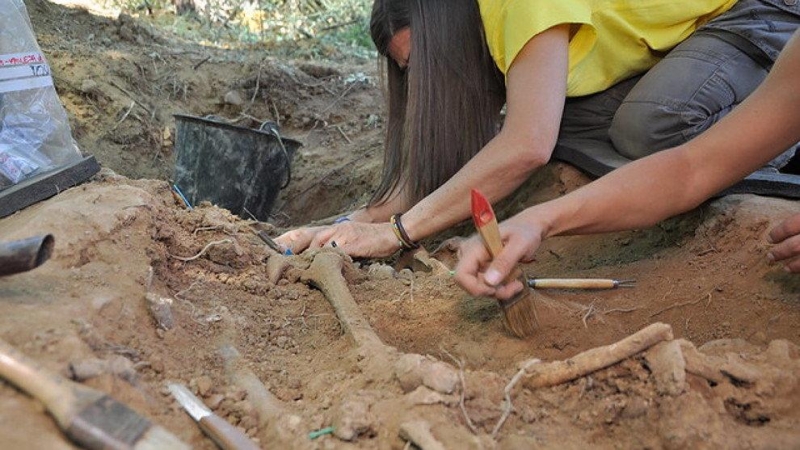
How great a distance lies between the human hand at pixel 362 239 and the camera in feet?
9.25

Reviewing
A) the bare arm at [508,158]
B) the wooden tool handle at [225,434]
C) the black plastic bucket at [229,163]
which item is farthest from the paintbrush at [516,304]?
the black plastic bucket at [229,163]

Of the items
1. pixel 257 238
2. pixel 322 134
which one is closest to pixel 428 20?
pixel 257 238

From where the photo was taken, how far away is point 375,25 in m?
2.86

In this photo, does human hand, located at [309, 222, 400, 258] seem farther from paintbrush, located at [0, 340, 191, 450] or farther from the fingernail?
paintbrush, located at [0, 340, 191, 450]

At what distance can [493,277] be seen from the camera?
68.0 inches

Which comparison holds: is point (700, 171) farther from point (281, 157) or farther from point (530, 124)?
point (281, 157)

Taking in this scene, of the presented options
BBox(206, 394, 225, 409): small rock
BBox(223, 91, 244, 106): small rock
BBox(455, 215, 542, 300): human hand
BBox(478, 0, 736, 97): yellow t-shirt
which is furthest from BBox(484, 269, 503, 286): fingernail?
BBox(223, 91, 244, 106): small rock

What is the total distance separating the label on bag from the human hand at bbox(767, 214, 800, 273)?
7.84ft

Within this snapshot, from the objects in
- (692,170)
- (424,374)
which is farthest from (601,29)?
(424,374)

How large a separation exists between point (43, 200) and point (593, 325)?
171 centimetres

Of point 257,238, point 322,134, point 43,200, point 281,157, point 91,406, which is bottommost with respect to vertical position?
point 322,134

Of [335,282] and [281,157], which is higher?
[335,282]

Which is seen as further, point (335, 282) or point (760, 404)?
point (335, 282)

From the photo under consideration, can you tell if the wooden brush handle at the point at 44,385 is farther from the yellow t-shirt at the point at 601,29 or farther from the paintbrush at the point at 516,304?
the yellow t-shirt at the point at 601,29
